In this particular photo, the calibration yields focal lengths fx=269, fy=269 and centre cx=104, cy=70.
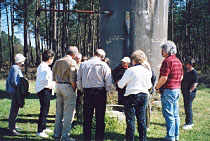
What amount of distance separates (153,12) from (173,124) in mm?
4239

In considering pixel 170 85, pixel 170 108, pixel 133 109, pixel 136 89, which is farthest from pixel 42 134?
pixel 170 85

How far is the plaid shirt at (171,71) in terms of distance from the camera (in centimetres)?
553

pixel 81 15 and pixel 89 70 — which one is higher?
pixel 81 15

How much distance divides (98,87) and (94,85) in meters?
0.09

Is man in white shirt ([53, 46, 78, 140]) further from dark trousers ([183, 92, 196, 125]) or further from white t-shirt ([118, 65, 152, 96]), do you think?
dark trousers ([183, 92, 196, 125])

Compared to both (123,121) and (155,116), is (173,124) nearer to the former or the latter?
(123,121)

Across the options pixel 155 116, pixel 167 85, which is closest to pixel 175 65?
pixel 167 85

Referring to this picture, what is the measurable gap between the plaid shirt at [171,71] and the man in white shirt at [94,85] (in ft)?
3.82

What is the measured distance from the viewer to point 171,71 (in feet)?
18.5

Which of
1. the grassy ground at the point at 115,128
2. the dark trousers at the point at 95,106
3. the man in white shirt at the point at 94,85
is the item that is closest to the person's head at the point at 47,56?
the man in white shirt at the point at 94,85

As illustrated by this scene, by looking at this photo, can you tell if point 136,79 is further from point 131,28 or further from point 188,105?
point 131,28

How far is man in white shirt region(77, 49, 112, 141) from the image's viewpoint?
534 cm

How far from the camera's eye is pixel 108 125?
21.6 feet

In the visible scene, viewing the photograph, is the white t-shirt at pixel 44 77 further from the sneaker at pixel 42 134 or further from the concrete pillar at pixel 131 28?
the concrete pillar at pixel 131 28
